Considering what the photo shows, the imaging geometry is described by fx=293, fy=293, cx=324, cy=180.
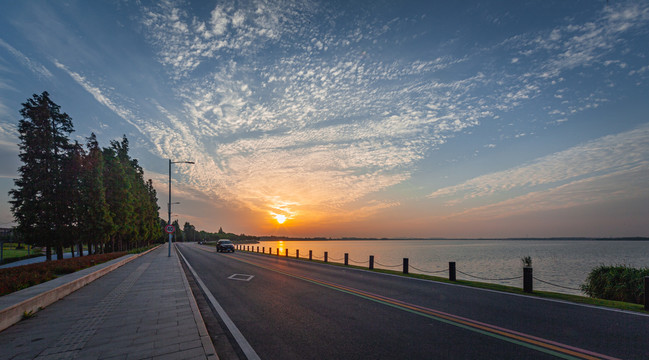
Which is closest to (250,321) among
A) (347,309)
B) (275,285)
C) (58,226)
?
(347,309)

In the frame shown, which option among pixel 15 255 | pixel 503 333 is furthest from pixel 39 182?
pixel 15 255

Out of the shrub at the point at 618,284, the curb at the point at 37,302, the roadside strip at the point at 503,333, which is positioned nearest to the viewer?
the roadside strip at the point at 503,333

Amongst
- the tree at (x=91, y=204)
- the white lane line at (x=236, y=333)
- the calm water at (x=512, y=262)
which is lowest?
the calm water at (x=512, y=262)

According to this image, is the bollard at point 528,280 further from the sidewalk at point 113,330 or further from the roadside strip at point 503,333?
the sidewalk at point 113,330

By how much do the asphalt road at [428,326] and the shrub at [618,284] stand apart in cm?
1079

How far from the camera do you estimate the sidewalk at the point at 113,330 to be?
4695 mm

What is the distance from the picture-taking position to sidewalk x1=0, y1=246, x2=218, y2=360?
4695mm

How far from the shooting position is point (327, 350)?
491 centimetres

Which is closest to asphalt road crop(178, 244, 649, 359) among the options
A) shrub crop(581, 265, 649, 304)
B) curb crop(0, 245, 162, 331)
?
curb crop(0, 245, 162, 331)

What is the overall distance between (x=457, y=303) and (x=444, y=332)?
9.98ft

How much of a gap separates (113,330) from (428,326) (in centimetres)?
640

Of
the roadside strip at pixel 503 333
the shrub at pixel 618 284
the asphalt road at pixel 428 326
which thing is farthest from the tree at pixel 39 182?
the shrub at pixel 618 284

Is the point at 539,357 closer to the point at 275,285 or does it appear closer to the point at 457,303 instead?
the point at 457,303

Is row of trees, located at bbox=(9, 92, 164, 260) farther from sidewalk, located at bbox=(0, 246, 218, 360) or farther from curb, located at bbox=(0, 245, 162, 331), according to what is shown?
sidewalk, located at bbox=(0, 246, 218, 360)
